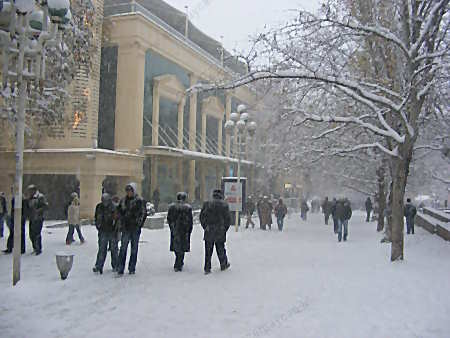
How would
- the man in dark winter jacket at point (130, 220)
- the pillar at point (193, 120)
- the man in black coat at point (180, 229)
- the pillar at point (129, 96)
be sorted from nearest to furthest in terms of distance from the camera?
the man in dark winter jacket at point (130, 220) < the man in black coat at point (180, 229) < the pillar at point (129, 96) < the pillar at point (193, 120)

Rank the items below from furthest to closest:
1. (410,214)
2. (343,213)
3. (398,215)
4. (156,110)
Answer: (156,110) → (410,214) → (343,213) → (398,215)

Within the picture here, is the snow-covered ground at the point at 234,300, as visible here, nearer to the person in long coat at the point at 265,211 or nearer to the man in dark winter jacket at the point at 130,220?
the man in dark winter jacket at the point at 130,220

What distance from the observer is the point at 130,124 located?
30.8 metres

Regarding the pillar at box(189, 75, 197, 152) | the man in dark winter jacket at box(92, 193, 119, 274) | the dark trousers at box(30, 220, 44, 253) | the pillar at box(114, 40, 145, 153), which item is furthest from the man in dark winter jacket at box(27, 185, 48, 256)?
the pillar at box(189, 75, 197, 152)

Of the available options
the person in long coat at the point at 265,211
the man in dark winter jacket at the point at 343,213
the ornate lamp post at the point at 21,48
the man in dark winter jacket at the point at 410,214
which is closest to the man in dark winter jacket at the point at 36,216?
the ornate lamp post at the point at 21,48

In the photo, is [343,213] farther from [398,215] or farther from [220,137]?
[220,137]

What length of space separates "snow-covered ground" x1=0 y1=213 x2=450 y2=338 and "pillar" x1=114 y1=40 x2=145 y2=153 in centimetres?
1944

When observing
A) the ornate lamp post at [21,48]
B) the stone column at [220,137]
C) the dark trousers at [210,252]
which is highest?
the stone column at [220,137]

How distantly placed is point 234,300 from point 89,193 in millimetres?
19520

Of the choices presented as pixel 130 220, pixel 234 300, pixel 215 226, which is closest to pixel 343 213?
pixel 215 226

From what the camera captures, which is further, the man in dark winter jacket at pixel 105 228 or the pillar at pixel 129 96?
the pillar at pixel 129 96

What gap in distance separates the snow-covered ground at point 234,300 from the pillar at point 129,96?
63.8 feet

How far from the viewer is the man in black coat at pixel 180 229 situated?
988 centimetres

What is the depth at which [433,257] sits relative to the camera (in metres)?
12.2
